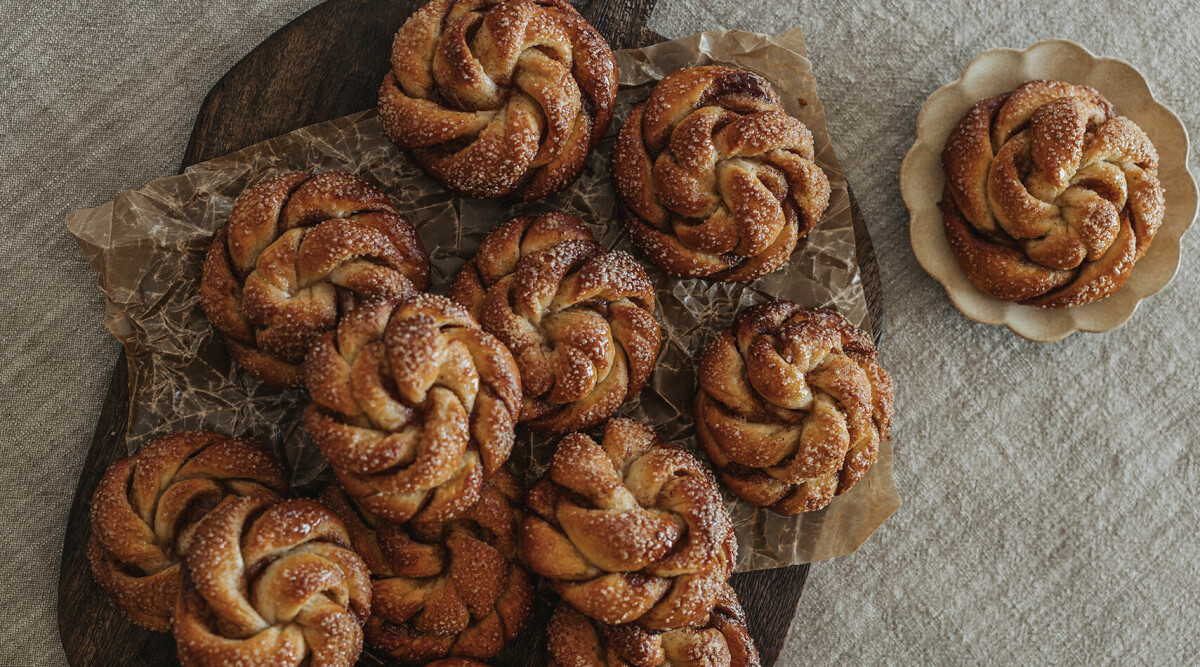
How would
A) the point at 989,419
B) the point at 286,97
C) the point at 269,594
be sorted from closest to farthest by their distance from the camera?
the point at 269,594
the point at 286,97
the point at 989,419

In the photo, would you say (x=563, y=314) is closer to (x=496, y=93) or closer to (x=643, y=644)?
(x=496, y=93)

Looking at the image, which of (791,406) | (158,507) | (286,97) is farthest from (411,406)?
(286,97)

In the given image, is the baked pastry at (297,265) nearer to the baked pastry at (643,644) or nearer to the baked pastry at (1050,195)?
the baked pastry at (643,644)

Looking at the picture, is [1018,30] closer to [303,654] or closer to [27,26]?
[303,654]

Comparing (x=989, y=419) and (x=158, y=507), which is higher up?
(x=158, y=507)

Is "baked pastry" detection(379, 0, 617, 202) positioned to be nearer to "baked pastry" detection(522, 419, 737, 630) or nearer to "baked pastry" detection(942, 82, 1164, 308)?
"baked pastry" detection(522, 419, 737, 630)

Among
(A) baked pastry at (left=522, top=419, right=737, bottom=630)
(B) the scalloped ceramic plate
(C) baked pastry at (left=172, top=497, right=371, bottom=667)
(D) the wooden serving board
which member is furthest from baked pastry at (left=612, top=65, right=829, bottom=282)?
(C) baked pastry at (left=172, top=497, right=371, bottom=667)
